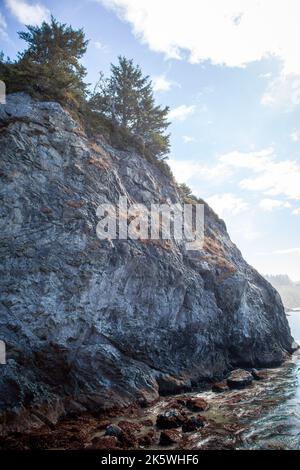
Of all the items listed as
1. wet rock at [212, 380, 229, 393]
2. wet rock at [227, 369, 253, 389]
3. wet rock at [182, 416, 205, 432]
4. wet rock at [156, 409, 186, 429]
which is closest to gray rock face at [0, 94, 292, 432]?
wet rock at [212, 380, 229, 393]

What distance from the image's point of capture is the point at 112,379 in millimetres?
21562

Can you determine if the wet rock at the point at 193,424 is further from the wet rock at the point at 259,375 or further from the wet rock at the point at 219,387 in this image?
the wet rock at the point at 259,375

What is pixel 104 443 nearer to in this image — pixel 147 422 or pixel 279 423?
pixel 147 422

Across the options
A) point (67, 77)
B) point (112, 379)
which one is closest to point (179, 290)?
point (112, 379)

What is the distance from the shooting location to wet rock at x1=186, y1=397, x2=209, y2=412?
21081 millimetres

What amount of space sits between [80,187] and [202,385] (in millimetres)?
20512

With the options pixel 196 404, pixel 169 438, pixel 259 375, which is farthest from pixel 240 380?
pixel 169 438

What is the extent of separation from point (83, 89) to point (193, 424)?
37.1 meters

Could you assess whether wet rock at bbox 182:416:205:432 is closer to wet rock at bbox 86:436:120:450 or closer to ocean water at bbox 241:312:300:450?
ocean water at bbox 241:312:300:450

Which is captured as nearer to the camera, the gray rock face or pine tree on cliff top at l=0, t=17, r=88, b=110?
the gray rock face

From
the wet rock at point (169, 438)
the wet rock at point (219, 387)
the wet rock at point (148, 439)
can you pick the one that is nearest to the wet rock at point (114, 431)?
the wet rock at point (148, 439)

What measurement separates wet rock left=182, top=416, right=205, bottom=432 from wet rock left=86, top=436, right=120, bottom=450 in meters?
4.15

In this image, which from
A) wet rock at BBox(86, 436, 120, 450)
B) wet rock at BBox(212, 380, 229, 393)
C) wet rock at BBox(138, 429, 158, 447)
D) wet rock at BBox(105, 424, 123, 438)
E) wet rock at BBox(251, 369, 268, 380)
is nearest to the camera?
wet rock at BBox(86, 436, 120, 450)

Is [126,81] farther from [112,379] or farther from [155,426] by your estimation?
[155,426]
